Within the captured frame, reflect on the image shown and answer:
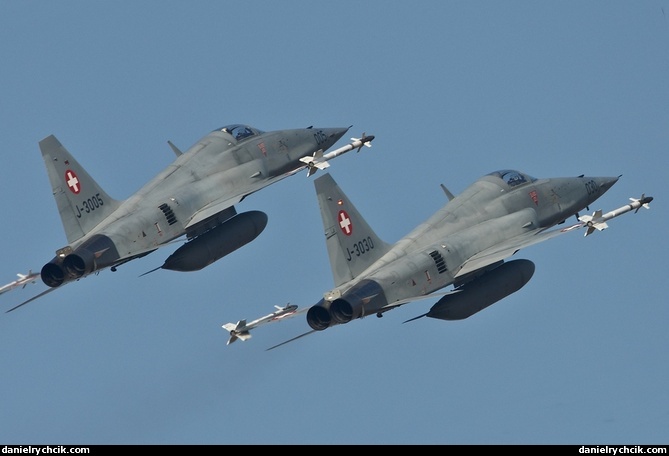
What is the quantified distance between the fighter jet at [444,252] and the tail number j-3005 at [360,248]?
33mm

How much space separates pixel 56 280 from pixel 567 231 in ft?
56.7

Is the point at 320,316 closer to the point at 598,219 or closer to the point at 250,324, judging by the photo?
the point at 250,324

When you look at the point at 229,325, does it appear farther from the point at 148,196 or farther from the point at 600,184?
the point at 600,184

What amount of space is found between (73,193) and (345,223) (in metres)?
10.5

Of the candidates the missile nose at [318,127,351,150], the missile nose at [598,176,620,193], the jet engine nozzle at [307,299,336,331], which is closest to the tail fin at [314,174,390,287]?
the jet engine nozzle at [307,299,336,331]

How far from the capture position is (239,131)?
107438mm

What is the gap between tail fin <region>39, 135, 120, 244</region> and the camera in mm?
100875

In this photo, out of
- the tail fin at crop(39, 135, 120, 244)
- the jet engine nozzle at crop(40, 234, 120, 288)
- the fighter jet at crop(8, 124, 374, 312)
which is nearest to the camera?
the jet engine nozzle at crop(40, 234, 120, 288)

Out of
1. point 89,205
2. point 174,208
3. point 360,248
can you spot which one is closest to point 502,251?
point 360,248

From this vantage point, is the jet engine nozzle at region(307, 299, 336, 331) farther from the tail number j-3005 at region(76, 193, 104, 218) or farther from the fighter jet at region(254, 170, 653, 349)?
the tail number j-3005 at region(76, 193, 104, 218)

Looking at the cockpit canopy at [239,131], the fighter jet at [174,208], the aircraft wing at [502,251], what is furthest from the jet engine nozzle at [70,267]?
the aircraft wing at [502,251]

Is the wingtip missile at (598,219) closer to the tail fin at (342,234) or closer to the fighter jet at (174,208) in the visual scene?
the tail fin at (342,234)

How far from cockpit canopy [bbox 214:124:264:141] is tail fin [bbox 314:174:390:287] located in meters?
10.9
